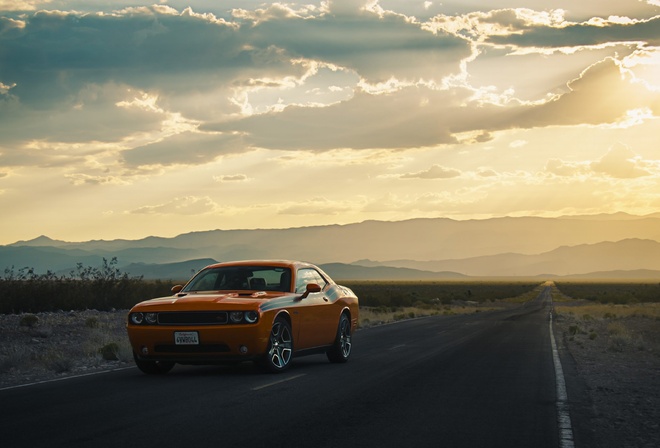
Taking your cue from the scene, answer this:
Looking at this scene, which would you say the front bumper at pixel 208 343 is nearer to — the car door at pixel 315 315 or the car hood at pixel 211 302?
the car hood at pixel 211 302

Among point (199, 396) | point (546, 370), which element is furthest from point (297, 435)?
point (546, 370)

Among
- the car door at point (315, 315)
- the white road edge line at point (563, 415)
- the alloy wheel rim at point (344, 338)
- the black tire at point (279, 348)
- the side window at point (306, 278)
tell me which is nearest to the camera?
the white road edge line at point (563, 415)

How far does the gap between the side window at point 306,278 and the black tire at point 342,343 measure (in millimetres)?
784

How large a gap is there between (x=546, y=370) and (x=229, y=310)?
6.13 m

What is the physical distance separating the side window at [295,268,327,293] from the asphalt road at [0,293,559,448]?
1.37 m

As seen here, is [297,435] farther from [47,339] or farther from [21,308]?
[21,308]

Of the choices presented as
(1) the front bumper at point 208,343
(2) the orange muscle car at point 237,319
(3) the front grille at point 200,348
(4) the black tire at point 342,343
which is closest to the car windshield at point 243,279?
(2) the orange muscle car at point 237,319

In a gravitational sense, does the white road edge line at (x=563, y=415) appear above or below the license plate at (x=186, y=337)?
below

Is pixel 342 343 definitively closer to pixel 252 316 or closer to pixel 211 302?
pixel 252 316

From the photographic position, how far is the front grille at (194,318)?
12547 mm

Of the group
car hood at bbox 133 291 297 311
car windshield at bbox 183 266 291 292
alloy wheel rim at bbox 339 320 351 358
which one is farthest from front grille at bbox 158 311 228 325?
alloy wheel rim at bbox 339 320 351 358

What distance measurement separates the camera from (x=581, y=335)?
2838 centimetres

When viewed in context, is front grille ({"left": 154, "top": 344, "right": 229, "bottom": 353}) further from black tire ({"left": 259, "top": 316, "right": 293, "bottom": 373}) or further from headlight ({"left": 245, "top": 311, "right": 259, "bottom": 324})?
black tire ({"left": 259, "top": 316, "right": 293, "bottom": 373})

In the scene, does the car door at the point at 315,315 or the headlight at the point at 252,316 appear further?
the car door at the point at 315,315
